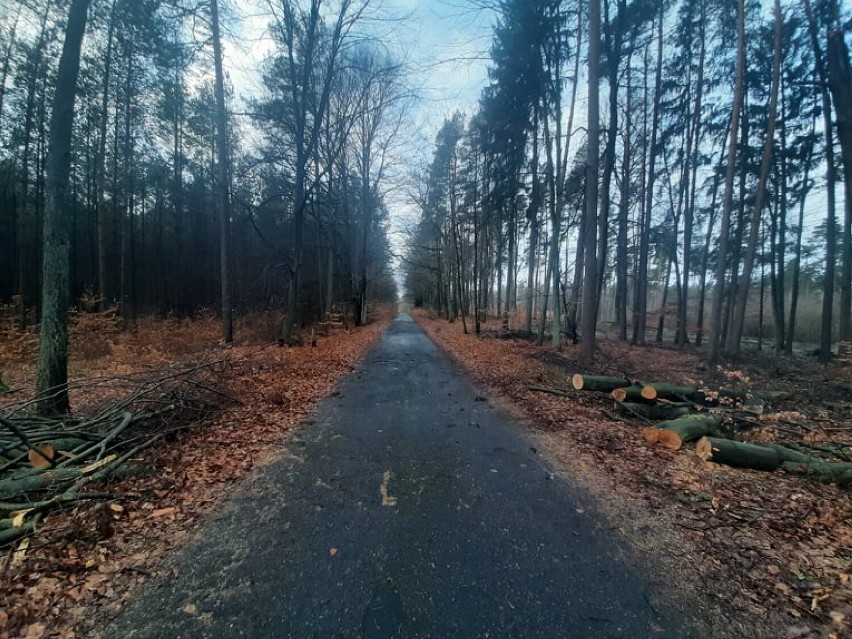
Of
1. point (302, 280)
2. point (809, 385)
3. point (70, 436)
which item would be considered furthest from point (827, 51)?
point (302, 280)

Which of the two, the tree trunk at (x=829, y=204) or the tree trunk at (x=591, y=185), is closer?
the tree trunk at (x=591, y=185)

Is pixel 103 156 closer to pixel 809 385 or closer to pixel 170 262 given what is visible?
pixel 170 262

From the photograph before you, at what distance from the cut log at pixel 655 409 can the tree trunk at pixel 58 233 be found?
8.46 meters

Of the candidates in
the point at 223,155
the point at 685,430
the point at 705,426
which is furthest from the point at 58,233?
the point at 705,426

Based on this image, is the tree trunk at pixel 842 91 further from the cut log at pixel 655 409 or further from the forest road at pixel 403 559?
the forest road at pixel 403 559

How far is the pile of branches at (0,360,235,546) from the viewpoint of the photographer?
282 cm

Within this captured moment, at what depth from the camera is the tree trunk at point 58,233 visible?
4602mm

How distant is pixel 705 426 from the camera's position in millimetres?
4891

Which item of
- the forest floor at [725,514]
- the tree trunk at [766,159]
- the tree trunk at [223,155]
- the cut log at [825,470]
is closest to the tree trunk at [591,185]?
the forest floor at [725,514]

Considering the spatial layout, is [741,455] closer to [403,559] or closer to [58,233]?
[403,559]

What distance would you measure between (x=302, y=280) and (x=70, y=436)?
15851 millimetres

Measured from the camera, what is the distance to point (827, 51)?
11.0 metres

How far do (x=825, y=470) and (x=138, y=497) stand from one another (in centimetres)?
694

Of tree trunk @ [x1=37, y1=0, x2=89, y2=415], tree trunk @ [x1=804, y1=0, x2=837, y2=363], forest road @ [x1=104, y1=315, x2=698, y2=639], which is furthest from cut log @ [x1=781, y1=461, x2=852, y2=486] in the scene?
tree trunk @ [x1=804, y1=0, x2=837, y2=363]
